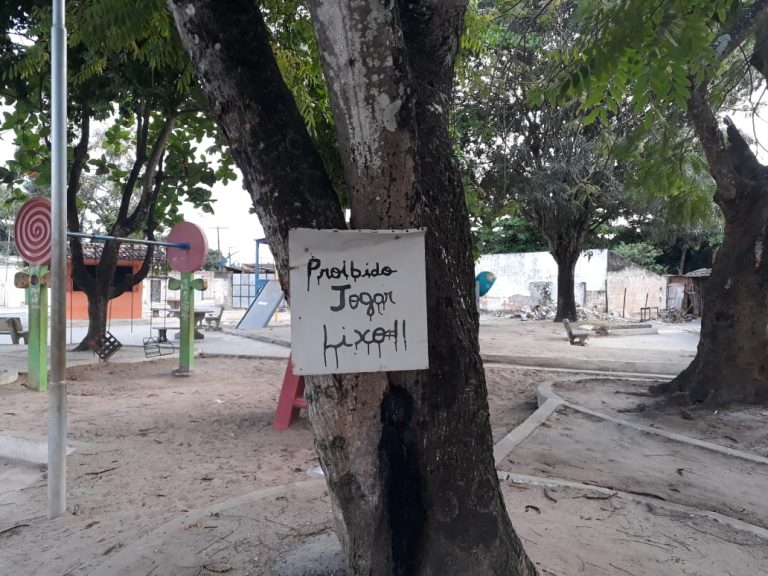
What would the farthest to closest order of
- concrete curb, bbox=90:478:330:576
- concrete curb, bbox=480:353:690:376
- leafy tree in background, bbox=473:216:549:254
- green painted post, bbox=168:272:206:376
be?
leafy tree in background, bbox=473:216:549:254 → concrete curb, bbox=480:353:690:376 → green painted post, bbox=168:272:206:376 → concrete curb, bbox=90:478:330:576

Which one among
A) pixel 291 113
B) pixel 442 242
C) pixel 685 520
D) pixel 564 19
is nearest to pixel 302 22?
pixel 291 113

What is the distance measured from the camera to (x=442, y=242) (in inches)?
82.0

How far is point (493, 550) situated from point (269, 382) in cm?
707

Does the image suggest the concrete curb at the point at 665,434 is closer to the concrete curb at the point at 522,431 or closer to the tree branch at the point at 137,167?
the concrete curb at the point at 522,431

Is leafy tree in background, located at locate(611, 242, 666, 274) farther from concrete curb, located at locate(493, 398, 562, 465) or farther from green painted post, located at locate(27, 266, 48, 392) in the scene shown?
green painted post, located at locate(27, 266, 48, 392)

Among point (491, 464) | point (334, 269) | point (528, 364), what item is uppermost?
point (334, 269)

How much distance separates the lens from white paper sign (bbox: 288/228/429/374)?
1.90m

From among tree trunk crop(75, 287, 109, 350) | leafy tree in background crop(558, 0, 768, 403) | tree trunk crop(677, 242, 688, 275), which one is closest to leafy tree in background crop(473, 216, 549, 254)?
tree trunk crop(677, 242, 688, 275)

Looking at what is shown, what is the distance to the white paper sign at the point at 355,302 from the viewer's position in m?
1.90

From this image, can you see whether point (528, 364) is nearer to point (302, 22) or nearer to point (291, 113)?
point (302, 22)

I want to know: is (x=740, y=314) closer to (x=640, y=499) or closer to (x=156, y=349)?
(x=640, y=499)

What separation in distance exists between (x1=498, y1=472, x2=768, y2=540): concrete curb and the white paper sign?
7.93 feet

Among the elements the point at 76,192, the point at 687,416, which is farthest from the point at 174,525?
the point at 76,192

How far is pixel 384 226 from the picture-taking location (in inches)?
78.2
